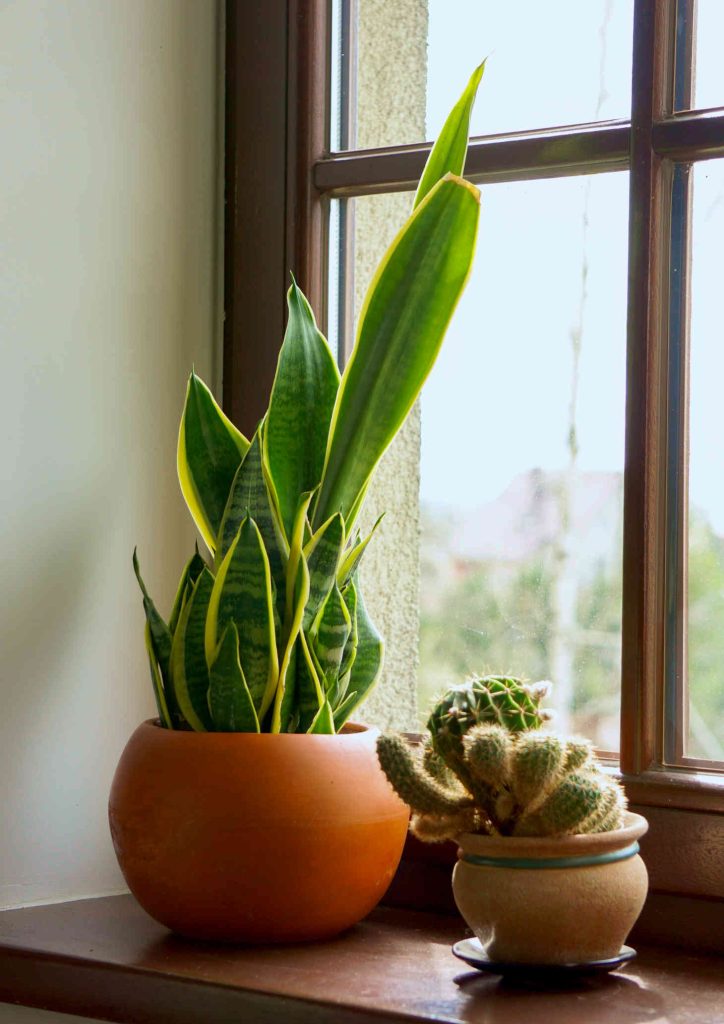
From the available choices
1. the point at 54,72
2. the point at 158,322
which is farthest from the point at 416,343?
the point at 54,72

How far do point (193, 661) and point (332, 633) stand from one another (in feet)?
0.38

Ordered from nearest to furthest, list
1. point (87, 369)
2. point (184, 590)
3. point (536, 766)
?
point (536, 766), point (184, 590), point (87, 369)

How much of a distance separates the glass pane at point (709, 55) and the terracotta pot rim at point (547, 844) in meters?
0.62

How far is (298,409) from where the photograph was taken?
42.1 inches

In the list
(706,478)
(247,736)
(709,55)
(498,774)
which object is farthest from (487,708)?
(709,55)

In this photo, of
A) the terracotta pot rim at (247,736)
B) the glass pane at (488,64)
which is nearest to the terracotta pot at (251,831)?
the terracotta pot rim at (247,736)

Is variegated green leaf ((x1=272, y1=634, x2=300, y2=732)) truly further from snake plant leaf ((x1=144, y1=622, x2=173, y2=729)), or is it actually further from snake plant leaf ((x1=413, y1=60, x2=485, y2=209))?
snake plant leaf ((x1=413, y1=60, x2=485, y2=209))

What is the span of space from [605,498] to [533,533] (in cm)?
8

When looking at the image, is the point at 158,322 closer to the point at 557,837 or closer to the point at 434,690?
the point at 434,690

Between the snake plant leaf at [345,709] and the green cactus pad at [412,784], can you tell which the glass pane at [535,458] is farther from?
the green cactus pad at [412,784]

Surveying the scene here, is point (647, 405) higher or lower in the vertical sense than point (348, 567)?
higher

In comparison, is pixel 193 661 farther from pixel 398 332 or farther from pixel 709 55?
pixel 709 55

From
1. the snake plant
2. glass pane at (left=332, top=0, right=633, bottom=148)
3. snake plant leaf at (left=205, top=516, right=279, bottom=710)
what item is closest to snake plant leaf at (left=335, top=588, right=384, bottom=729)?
the snake plant

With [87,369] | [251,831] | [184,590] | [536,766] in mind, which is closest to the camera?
[536,766]
